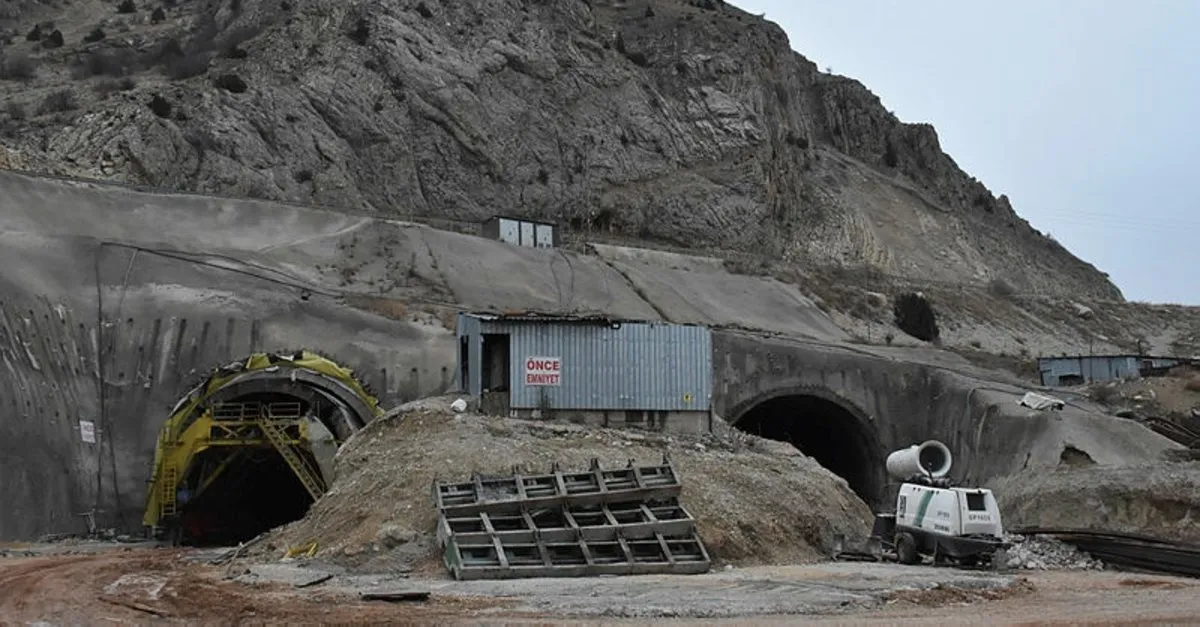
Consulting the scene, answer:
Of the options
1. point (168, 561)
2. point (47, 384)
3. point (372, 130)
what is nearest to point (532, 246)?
point (372, 130)

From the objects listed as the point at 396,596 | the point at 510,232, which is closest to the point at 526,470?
the point at 396,596

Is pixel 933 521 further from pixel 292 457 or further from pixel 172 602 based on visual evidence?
pixel 292 457

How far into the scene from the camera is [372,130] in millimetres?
62094

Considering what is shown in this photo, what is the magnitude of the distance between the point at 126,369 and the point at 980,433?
27.8 meters

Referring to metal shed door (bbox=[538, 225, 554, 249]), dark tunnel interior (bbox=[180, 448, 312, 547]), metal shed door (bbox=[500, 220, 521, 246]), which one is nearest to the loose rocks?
dark tunnel interior (bbox=[180, 448, 312, 547])

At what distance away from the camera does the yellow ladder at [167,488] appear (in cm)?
3031

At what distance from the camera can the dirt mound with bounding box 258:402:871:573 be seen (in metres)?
20.3

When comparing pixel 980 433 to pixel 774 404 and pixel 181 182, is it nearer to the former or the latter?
pixel 774 404

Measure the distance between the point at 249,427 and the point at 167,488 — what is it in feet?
8.94

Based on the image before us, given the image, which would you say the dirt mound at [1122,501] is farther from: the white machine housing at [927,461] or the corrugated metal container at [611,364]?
the corrugated metal container at [611,364]

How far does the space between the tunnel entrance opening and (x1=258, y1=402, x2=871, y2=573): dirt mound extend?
56.0 ft

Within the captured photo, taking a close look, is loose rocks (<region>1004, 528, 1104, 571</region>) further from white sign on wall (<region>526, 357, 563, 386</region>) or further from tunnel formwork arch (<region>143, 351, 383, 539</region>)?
tunnel formwork arch (<region>143, 351, 383, 539</region>)

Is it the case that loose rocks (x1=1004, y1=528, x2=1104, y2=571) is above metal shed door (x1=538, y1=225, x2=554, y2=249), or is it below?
below

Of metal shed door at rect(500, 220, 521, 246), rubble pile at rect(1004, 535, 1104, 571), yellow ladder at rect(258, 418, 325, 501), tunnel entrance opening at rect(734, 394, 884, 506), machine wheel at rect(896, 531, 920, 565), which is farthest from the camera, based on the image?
metal shed door at rect(500, 220, 521, 246)
